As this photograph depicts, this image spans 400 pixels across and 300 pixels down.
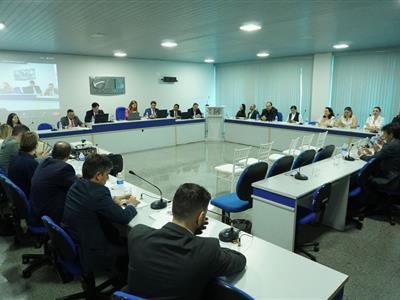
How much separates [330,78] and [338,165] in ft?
17.9

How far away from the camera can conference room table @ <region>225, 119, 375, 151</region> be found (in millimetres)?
6504

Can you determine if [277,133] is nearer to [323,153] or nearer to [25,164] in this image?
[323,153]

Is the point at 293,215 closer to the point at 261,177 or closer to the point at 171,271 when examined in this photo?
the point at 261,177

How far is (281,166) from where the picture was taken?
136 inches

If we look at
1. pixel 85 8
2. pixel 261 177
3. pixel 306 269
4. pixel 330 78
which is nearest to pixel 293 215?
pixel 261 177

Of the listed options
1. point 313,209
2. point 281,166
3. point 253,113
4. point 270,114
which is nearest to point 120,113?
point 253,113

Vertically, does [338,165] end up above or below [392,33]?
below

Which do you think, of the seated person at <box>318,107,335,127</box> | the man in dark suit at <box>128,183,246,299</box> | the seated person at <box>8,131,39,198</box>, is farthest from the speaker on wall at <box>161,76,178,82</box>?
the man in dark suit at <box>128,183,246,299</box>

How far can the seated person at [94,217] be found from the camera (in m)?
1.94

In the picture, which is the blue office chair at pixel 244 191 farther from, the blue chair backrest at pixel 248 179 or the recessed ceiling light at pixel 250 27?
the recessed ceiling light at pixel 250 27

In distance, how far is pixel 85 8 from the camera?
11.0 feet

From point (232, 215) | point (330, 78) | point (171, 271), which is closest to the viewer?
point (171, 271)

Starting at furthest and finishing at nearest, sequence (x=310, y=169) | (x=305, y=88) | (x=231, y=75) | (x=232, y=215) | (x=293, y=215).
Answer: (x=231, y=75) < (x=305, y=88) < (x=232, y=215) < (x=310, y=169) < (x=293, y=215)

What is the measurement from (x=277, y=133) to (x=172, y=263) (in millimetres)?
7082
